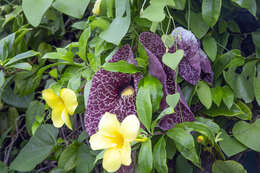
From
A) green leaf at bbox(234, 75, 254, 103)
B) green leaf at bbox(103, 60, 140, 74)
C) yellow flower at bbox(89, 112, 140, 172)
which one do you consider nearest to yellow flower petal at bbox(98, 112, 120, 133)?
yellow flower at bbox(89, 112, 140, 172)

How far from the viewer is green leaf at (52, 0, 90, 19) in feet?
1.85

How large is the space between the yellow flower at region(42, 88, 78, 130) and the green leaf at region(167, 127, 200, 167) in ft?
0.72

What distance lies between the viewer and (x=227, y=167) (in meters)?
0.69

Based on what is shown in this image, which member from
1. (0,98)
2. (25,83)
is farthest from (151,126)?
(0,98)

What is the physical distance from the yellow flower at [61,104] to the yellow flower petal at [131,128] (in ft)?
0.58

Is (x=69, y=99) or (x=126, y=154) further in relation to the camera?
(x=69, y=99)

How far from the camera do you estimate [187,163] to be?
0.74 metres

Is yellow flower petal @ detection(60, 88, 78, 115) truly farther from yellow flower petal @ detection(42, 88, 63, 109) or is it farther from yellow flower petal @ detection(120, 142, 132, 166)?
yellow flower petal @ detection(120, 142, 132, 166)

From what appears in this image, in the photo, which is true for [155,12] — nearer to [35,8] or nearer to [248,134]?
[35,8]

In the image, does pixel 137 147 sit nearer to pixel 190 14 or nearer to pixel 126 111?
pixel 126 111

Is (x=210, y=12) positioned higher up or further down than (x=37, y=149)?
higher up

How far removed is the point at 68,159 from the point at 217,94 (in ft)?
1.52

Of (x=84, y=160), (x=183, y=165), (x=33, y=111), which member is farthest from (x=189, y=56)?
(x=33, y=111)

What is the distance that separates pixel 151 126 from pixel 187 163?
9.4 inches
